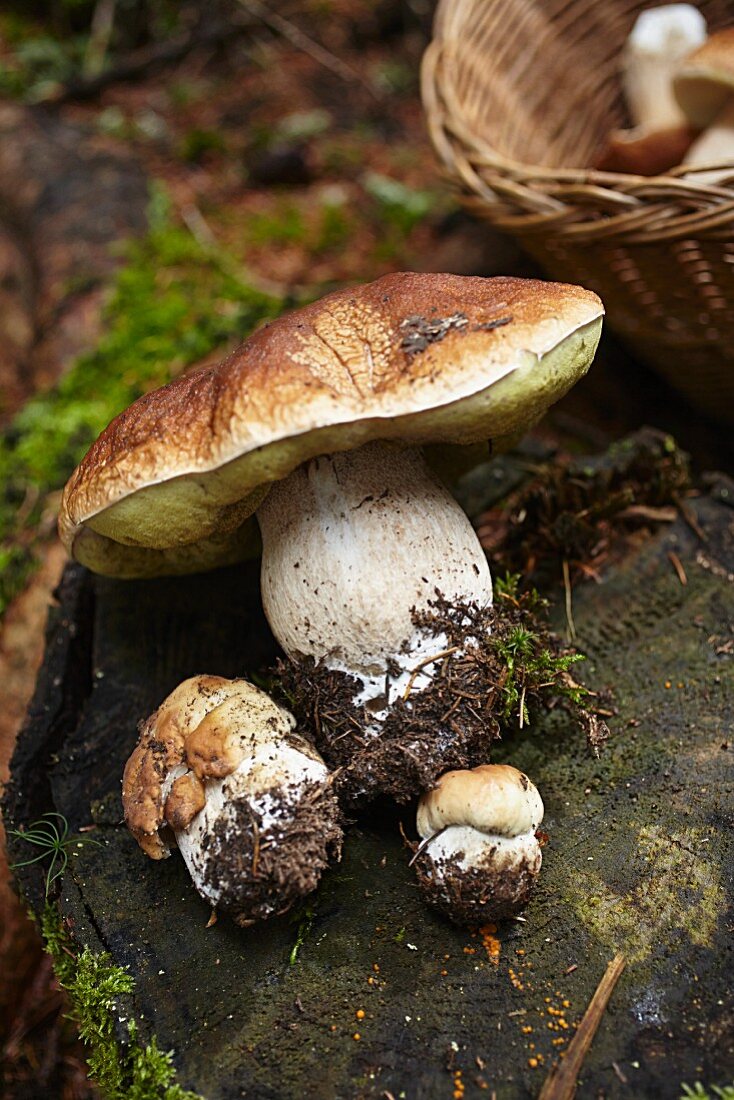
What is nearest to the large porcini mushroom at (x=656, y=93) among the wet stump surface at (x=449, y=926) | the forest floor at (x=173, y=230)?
the forest floor at (x=173, y=230)

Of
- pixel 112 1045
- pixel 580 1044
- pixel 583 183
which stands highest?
pixel 583 183

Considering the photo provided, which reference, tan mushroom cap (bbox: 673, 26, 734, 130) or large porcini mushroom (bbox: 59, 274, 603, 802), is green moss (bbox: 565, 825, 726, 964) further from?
tan mushroom cap (bbox: 673, 26, 734, 130)

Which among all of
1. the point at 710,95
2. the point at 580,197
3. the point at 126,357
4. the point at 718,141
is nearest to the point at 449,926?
the point at 580,197

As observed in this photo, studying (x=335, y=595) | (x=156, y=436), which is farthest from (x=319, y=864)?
(x=156, y=436)

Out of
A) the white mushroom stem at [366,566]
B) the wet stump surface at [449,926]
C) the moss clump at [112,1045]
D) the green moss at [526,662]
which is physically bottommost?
the moss clump at [112,1045]

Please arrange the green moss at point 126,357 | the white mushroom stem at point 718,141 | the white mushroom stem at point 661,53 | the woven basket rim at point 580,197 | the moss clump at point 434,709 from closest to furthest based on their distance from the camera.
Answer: the moss clump at point 434,709, the woven basket rim at point 580,197, the green moss at point 126,357, the white mushroom stem at point 718,141, the white mushroom stem at point 661,53

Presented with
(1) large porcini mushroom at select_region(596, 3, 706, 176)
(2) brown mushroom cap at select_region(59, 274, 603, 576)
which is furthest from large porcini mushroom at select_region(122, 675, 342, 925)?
(1) large porcini mushroom at select_region(596, 3, 706, 176)

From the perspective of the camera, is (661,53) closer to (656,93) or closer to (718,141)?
(656,93)

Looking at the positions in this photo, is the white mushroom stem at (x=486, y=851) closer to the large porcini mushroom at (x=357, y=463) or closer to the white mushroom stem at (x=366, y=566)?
the large porcini mushroom at (x=357, y=463)
